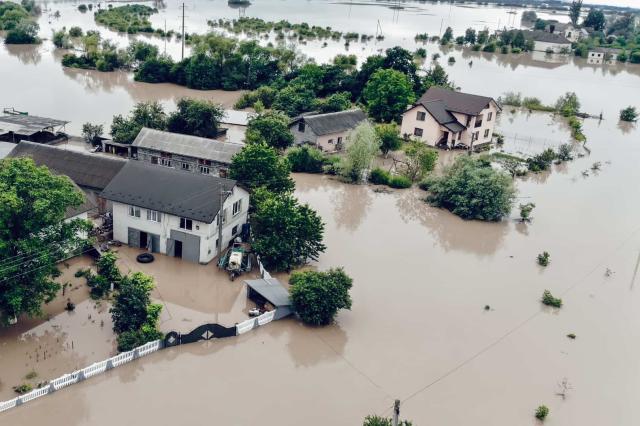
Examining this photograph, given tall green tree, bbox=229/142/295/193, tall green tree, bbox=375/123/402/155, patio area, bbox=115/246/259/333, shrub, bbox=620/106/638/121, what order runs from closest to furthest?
patio area, bbox=115/246/259/333, tall green tree, bbox=229/142/295/193, tall green tree, bbox=375/123/402/155, shrub, bbox=620/106/638/121

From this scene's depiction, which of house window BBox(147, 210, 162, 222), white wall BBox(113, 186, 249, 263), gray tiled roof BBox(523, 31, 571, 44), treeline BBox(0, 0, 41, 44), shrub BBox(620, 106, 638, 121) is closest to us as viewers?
white wall BBox(113, 186, 249, 263)

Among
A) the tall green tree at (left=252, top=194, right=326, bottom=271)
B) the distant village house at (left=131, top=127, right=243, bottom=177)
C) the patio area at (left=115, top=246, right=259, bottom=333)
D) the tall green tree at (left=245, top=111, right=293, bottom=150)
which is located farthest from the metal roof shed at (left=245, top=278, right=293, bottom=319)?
the tall green tree at (left=245, top=111, right=293, bottom=150)

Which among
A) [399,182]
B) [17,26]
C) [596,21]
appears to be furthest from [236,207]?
[596,21]

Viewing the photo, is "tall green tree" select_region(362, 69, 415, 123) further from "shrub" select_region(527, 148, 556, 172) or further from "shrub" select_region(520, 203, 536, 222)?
"shrub" select_region(520, 203, 536, 222)

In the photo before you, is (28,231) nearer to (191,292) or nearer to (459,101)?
(191,292)

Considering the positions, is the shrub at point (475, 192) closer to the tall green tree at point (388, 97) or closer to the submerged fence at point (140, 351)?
the submerged fence at point (140, 351)
